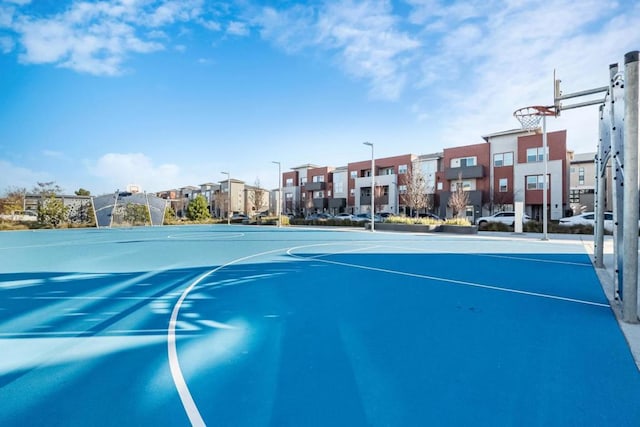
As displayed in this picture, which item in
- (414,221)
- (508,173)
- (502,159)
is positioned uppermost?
(502,159)

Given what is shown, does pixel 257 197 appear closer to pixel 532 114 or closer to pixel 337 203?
pixel 337 203

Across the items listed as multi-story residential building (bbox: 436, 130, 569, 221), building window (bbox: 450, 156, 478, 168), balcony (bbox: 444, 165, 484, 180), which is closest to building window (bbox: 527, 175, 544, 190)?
multi-story residential building (bbox: 436, 130, 569, 221)

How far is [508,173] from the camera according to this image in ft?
124

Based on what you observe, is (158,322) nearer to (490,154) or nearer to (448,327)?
(448,327)

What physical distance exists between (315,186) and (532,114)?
44.1 m

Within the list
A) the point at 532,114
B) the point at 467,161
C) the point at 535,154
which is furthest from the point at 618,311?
the point at 467,161

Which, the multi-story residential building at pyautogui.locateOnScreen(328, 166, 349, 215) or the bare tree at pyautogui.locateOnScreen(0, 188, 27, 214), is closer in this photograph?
the bare tree at pyautogui.locateOnScreen(0, 188, 27, 214)

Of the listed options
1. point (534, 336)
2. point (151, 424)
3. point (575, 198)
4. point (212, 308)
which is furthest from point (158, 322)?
point (575, 198)

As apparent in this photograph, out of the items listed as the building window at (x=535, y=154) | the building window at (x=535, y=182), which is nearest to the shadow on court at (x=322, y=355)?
the building window at (x=535, y=182)

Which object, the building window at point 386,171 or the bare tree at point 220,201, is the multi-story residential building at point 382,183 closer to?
the building window at point 386,171

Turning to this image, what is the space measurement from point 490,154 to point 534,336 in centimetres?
3957

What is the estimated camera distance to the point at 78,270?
1023cm

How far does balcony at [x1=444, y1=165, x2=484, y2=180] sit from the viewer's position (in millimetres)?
39188

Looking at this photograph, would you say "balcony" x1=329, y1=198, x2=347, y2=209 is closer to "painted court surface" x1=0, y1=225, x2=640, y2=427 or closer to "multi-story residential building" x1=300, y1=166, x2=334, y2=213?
"multi-story residential building" x1=300, y1=166, x2=334, y2=213
